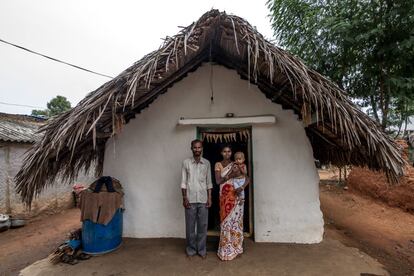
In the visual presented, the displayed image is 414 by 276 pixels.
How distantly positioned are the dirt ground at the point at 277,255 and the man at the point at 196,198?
0.73ft

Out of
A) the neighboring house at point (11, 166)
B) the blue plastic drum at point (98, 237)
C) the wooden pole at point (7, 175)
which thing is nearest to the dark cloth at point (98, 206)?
the blue plastic drum at point (98, 237)

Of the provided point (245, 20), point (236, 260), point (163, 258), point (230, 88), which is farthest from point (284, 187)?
point (245, 20)

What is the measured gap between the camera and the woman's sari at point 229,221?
3539 millimetres

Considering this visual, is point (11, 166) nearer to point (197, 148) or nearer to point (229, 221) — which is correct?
point (197, 148)

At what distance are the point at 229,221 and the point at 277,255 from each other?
835mm

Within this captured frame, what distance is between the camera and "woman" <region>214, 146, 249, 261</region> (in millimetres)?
3541

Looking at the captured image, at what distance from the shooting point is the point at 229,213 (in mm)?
3557

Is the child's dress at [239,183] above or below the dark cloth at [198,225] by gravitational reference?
above

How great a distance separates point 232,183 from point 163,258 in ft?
4.49

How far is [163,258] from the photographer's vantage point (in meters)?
3.61

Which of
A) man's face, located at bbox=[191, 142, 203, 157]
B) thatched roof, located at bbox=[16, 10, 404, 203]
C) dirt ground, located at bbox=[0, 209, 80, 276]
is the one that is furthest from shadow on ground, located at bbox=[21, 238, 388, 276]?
dirt ground, located at bbox=[0, 209, 80, 276]

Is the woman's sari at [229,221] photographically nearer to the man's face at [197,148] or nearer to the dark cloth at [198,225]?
the dark cloth at [198,225]

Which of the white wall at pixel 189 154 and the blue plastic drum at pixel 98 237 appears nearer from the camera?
the blue plastic drum at pixel 98 237

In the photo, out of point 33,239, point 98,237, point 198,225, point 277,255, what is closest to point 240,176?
point 198,225
